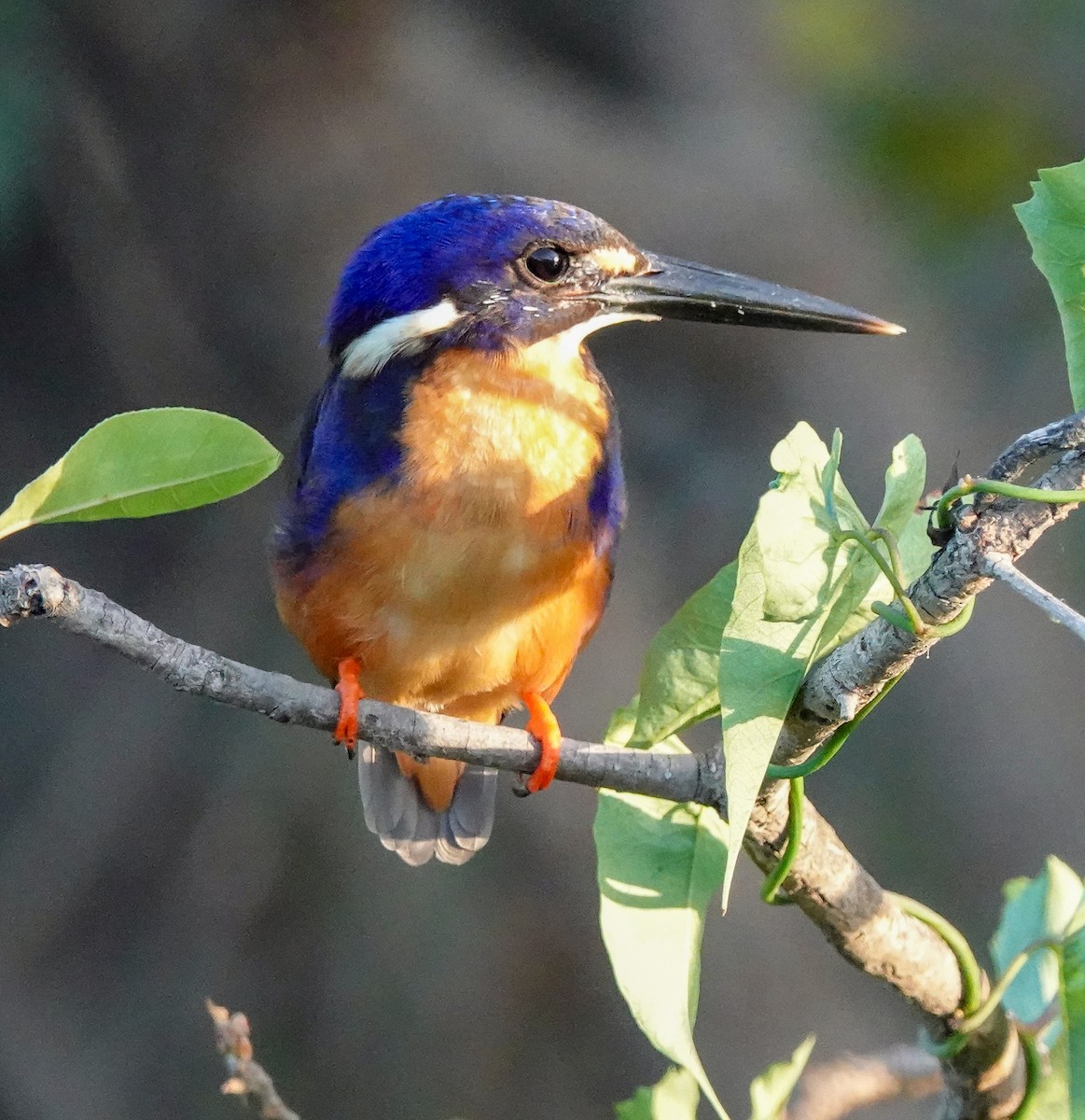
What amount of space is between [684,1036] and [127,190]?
8.33 feet

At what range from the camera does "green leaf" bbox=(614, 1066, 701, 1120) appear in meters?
1.25

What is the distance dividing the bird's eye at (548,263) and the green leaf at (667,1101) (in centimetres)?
100

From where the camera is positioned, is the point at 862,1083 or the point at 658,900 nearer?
the point at 658,900

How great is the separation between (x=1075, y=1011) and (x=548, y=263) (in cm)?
108

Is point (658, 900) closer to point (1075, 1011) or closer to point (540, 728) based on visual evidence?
point (1075, 1011)

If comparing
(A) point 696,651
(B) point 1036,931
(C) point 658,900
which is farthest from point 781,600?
(B) point 1036,931

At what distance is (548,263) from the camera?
193cm

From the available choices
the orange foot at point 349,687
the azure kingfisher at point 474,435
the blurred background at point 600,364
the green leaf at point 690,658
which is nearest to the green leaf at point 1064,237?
the green leaf at point 690,658

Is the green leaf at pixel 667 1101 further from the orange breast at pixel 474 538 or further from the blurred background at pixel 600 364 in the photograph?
the blurred background at pixel 600 364

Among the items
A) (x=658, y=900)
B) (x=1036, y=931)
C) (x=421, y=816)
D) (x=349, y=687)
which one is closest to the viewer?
(x=658, y=900)

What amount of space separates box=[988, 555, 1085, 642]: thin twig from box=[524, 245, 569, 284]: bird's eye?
3.37ft

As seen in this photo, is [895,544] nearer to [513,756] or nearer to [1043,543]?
[513,756]

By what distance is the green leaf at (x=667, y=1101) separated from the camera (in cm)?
125

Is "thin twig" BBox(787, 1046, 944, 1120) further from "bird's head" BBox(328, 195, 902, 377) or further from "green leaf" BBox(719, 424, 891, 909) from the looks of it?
"bird's head" BBox(328, 195, 902, 377)
